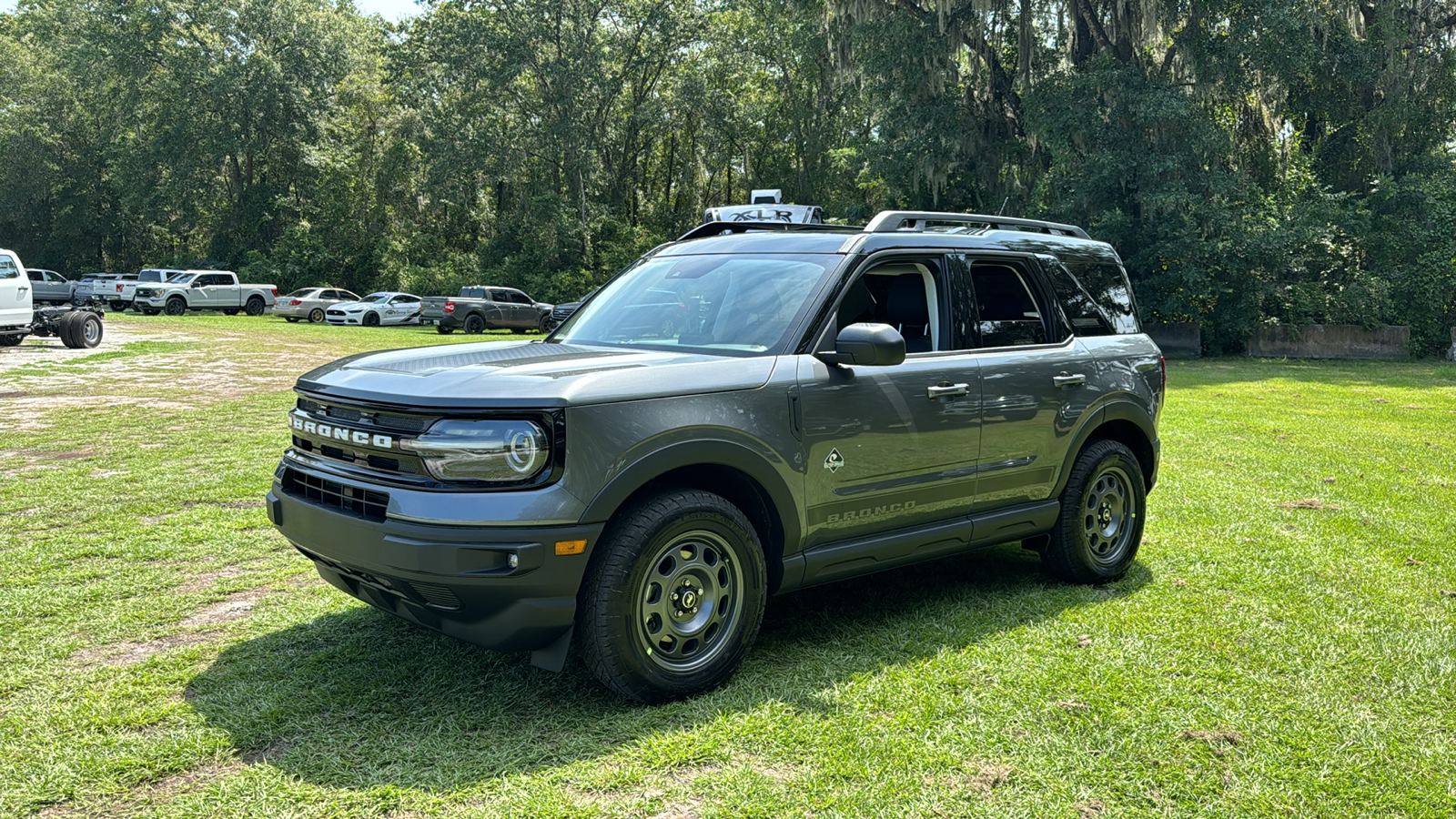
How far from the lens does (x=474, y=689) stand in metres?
4.21

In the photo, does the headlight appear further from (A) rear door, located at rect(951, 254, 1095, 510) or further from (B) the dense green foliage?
(B) the dense green foliage

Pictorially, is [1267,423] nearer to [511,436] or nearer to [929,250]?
[929,250]

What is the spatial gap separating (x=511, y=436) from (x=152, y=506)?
496 centimetres

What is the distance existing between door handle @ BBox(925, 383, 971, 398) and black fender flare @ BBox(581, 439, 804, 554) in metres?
0.96

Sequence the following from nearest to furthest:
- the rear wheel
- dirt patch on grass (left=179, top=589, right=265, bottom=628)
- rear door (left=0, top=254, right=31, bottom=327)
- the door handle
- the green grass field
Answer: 1. the green grass field
2. the door handle
3. dirt patch on grass (left=179, top=589, right=265, bottom=628)
4. rear door (left=0, top=254, right=31, bottom=327)
5. the rear wheel

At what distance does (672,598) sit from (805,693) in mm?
668

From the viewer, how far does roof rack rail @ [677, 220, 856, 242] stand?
17.4 ft

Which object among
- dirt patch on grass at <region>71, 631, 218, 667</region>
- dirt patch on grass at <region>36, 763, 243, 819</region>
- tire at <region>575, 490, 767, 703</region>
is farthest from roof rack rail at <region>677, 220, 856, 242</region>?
dirt patch on grass at <region>36, 763, 243, 819</region>

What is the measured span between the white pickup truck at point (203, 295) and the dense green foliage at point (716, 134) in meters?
6.21

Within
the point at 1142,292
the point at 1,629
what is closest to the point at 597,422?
the point at 1,629

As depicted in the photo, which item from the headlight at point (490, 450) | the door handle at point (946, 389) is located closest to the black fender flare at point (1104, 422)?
the door handle at point (946, 389)

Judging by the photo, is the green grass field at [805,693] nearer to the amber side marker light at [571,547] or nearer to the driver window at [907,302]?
the amber side marker light at [571,547]

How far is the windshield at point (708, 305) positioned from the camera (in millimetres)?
4664

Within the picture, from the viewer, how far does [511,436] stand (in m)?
3.65
